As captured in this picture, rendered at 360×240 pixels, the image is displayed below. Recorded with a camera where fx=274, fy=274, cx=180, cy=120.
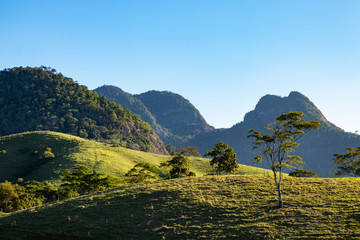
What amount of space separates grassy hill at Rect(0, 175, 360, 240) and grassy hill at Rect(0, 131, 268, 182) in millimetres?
46595

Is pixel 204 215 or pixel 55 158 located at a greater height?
pixel 55 158

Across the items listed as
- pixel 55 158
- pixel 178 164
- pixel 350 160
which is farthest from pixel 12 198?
pixel 350 160

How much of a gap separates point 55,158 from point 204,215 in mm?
95485

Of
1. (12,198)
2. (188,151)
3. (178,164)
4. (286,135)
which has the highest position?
(286,135)

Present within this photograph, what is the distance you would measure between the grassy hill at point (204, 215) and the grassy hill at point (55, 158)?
46595mm

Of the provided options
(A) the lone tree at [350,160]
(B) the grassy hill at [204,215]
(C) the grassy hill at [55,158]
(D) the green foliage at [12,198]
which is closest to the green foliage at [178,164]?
(C) the grassy hill at [55,158]

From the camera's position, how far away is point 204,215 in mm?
32531

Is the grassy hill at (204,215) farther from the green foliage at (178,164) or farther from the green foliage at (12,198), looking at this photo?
the green foliage at (12,198)

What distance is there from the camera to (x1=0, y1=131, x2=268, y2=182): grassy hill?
3922 inches

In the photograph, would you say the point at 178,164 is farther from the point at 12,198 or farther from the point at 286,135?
the point at 286,135

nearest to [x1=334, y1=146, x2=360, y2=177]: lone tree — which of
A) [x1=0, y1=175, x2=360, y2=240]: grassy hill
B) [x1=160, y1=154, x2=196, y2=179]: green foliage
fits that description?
[x1=0, y1=175, x2=360, y2=240]: grassy hill

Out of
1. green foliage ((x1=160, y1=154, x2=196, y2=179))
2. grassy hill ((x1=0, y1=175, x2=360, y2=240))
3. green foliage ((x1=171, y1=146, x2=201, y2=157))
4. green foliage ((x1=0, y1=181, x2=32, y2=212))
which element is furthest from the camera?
green foliage ((x1=160, y1=154, x2=196, y2=179))

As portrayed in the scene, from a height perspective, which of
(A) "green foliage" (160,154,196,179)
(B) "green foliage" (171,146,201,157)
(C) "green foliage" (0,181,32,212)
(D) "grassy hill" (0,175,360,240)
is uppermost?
(B) "green foliage" (171,146,201,157)

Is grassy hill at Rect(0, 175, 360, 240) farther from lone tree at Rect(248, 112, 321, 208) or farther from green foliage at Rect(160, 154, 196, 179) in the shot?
green foliage at Rect(160, 154, 196, 179)
